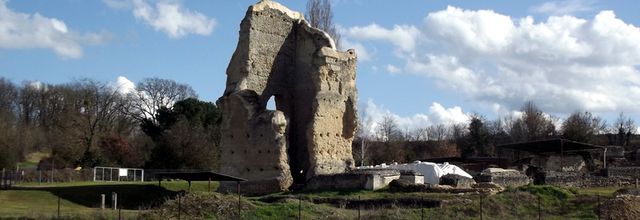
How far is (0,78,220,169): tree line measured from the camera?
195ft

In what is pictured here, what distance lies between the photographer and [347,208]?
98.8ft

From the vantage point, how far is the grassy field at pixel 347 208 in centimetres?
2592

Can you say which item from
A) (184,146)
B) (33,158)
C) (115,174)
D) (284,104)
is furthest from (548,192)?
(33,158)

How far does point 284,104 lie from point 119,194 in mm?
9294

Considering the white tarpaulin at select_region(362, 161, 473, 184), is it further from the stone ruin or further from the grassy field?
the grassy field

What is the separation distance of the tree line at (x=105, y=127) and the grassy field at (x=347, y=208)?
21.4 metres

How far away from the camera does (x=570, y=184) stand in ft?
135

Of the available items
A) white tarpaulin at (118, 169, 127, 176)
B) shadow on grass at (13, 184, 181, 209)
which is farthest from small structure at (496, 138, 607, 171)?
white tarpaulin at (118, 169, 127, 176)

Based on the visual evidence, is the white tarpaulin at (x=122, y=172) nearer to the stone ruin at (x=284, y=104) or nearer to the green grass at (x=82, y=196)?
the green grass at (x=82, y=196)

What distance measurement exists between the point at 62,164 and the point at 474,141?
134 feet

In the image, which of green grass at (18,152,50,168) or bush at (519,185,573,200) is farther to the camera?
green grass at (18,152,50,168)

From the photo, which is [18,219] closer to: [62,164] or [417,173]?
[417,173]

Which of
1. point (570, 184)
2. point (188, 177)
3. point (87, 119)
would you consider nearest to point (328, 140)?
point (188, 177)

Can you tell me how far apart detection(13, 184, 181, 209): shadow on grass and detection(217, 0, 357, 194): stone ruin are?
11.7 feet
